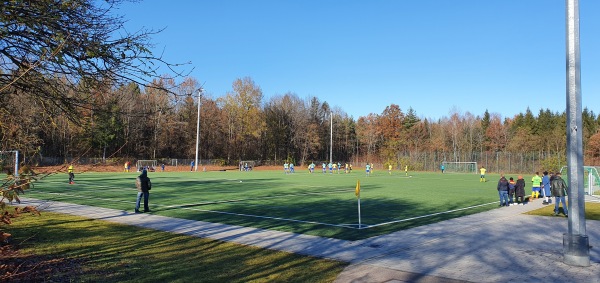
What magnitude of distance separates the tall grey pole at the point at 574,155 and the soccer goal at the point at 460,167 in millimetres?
68353

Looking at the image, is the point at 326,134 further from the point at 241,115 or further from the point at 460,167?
the point at 460,167

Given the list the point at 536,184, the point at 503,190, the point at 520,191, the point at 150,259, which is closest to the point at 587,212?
the point at 503,190

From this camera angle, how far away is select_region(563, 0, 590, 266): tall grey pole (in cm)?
890

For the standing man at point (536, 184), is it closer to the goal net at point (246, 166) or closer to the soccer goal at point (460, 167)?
the soccer goal at point (460, 167)

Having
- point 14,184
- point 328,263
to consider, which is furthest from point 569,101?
point 14,184

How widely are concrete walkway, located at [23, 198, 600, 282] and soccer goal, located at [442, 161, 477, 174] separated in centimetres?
6135

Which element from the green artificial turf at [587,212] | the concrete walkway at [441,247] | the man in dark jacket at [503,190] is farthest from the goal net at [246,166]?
the concrete walkway at [441,247]

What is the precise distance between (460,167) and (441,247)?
2711 inches

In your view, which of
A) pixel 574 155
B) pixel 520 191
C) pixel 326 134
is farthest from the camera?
pixel 326 134

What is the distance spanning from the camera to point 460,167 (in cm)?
7525

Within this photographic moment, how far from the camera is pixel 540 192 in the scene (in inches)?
1065

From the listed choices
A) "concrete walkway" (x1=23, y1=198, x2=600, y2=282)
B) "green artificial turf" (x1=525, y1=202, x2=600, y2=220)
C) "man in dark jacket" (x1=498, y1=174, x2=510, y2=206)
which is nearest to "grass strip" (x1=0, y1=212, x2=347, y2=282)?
"concrete walkway" (x1=23, y1=198, x2=600, y2=282)

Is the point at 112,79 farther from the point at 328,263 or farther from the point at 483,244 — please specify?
the point at 483,244

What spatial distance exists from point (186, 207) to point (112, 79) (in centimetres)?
1202
